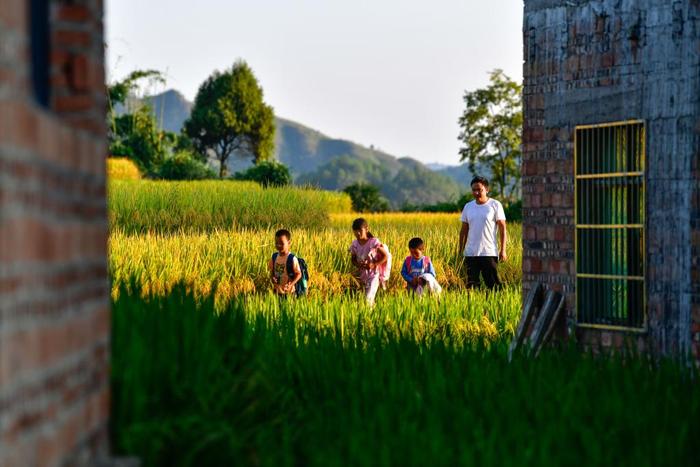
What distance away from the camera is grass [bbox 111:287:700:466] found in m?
4.75

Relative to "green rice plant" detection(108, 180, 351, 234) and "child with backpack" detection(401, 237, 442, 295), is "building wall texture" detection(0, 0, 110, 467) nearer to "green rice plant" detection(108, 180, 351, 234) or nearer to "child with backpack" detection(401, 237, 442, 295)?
"child with backpack" detection(401, 237, 442, 295)

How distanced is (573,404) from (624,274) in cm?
270

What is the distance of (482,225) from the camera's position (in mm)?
12781

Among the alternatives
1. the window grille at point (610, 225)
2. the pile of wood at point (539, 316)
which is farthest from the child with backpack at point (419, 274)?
the window grille at point (610, 225)

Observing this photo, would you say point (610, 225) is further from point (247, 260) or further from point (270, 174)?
point (270, 174)

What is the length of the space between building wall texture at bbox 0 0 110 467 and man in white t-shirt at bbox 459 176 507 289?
8829mm

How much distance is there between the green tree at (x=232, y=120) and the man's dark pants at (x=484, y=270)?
178ft

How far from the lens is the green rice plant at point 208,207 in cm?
2225

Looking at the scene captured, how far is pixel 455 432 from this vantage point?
5441mm

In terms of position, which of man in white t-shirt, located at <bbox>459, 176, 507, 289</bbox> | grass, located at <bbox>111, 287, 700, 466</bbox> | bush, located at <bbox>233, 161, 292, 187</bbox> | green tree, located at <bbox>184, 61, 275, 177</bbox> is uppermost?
green tree, located at <bbox>184, 61, 275, 177</bbox>

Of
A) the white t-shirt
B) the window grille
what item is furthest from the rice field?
the white t-shirt

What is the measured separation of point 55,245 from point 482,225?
9.73 meters

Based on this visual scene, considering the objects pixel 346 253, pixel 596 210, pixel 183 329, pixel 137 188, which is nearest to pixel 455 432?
pixel 183 329

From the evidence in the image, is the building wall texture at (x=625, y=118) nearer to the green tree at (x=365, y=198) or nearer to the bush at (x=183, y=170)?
the bush at (x=183, y=170)
